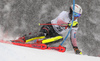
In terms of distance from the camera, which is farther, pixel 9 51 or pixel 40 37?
pixel 40 37

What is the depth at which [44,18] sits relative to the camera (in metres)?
3.55

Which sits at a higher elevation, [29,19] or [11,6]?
[11,6]

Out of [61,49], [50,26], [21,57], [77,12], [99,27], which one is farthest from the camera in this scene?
[99,27]

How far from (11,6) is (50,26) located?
196cm

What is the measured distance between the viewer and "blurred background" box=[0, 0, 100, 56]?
334 cm

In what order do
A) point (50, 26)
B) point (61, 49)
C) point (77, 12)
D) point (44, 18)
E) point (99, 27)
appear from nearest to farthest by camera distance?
point (77, 12)
point (61, 49)
point (50, 26)
point (99, 27)
point (44, 18)

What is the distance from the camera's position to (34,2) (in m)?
3.62

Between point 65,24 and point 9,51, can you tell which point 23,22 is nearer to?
point 65,24

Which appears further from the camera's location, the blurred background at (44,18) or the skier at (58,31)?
the blurred background at (44,18)

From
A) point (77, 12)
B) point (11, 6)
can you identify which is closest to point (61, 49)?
point (77, 12)

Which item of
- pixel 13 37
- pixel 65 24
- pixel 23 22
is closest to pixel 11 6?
pixel 23 22

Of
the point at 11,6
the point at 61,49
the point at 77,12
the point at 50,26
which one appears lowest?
the point at 61,49

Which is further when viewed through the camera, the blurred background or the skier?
the blurred background

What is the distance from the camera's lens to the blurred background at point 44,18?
3.34 meters
